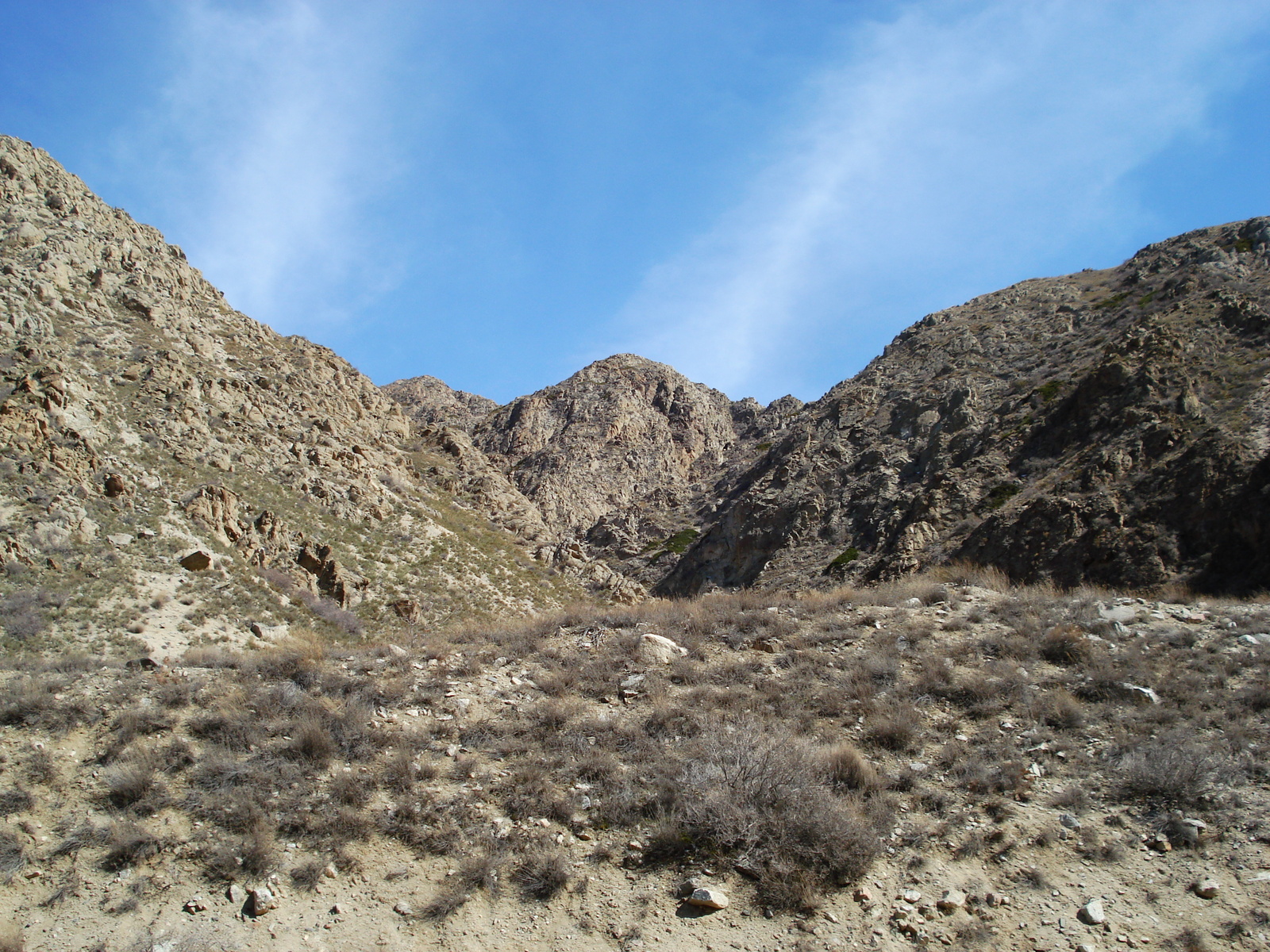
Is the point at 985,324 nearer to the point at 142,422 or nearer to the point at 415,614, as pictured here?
the point at 415,614

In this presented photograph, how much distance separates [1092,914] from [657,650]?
6.60 meters

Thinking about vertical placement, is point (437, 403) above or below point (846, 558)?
above

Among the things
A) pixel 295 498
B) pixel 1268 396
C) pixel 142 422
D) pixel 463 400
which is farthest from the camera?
pixel 463 400

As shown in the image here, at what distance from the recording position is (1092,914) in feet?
17.7

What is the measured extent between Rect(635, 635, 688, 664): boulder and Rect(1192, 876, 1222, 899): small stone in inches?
264

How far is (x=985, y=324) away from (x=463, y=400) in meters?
60.1

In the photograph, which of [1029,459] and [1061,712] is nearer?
[1061,712]

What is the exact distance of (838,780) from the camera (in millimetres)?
7301

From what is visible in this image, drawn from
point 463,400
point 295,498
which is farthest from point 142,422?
point 463,400

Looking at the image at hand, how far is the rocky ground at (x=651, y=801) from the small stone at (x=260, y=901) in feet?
0.10

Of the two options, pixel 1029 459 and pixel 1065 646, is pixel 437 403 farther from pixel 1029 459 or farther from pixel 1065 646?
pixel 1065 646

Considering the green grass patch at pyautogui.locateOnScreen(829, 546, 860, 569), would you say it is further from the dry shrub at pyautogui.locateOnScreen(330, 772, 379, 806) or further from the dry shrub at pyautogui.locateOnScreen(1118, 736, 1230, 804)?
the dry shrub at pyautogui.locateOnScreen(330, 772, 379, 806)

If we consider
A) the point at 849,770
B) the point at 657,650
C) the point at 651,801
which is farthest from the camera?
the point at 657,650

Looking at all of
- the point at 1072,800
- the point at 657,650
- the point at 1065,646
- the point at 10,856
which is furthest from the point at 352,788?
the point at 1065,646
